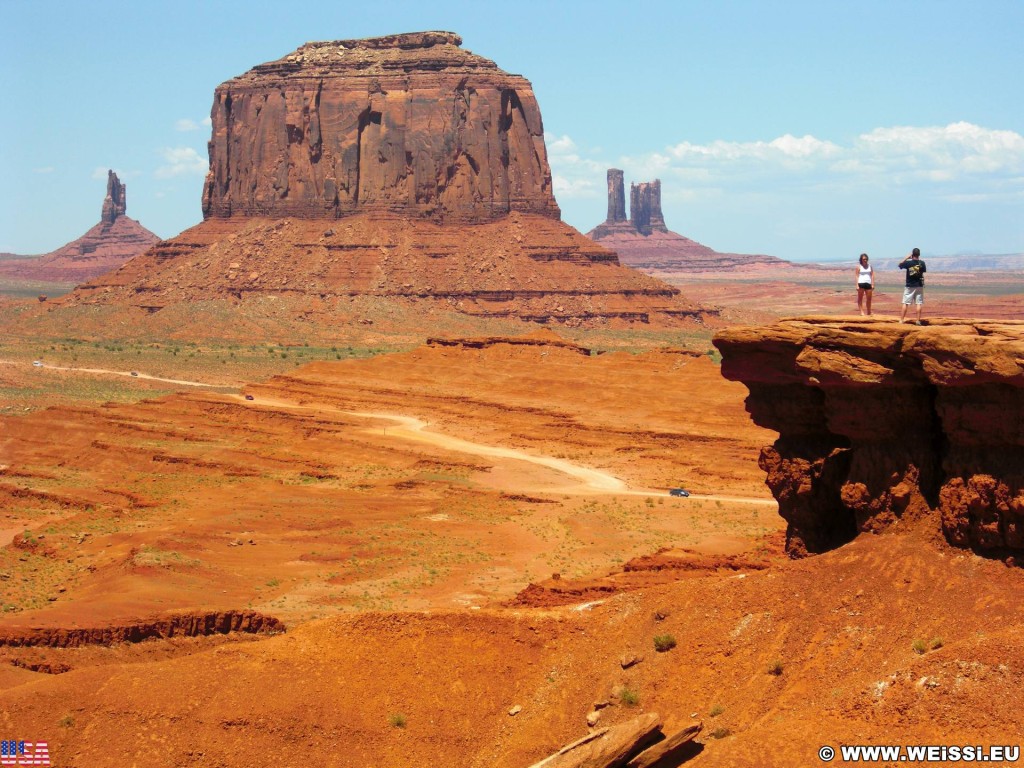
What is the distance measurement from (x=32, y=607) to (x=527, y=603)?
29.4 feet

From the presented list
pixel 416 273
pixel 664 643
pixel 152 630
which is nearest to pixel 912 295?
pixel 664 643

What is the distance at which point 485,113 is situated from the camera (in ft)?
407

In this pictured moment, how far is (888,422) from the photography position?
1686 cm

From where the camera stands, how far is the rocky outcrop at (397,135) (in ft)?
406

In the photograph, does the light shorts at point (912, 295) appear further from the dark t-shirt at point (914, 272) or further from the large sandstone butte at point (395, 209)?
the large sandstone butte at point (395, 209)

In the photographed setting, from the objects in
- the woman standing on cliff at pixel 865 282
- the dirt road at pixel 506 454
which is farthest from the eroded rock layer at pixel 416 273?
the woman standing on cliff at pixel 865 282

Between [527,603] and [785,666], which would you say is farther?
[527,603]

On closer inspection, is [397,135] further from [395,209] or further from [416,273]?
[416,273]

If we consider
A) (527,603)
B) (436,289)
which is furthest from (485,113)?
(527,603)

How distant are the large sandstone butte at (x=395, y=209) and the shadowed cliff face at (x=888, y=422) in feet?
323

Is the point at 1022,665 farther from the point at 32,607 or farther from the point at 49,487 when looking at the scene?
the point at 49,487

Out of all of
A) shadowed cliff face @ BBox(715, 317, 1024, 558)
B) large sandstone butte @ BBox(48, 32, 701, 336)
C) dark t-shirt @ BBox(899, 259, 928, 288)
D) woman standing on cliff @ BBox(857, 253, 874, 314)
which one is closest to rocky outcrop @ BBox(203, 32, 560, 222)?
large sandstone butte @ BBox(48, 32, 701, 336)

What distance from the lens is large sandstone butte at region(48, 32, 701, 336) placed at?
11950cm

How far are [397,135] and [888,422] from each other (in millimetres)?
110560
